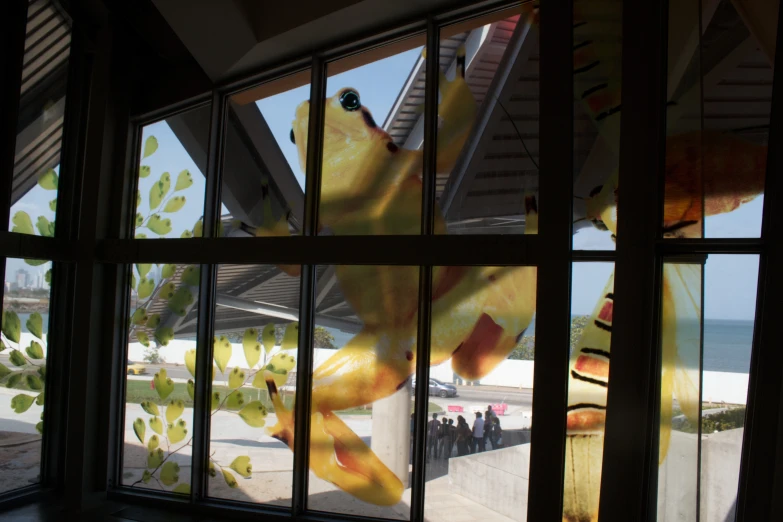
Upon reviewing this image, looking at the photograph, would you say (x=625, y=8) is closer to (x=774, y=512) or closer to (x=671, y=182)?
(x=671, y=182)

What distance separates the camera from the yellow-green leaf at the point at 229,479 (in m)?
6.46

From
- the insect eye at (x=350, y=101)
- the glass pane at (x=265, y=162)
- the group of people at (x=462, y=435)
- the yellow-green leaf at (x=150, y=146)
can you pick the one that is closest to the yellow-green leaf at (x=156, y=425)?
the glass pane at (x=265, y=162)

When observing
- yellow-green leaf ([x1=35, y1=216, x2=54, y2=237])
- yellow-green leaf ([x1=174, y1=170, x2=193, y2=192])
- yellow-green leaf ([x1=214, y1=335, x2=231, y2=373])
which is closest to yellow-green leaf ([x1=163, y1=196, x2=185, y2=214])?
yellow-green leaf ([x1=174, y1=170, x2=193, y2=192])

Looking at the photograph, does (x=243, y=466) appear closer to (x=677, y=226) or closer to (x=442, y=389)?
(x=442, y=389)

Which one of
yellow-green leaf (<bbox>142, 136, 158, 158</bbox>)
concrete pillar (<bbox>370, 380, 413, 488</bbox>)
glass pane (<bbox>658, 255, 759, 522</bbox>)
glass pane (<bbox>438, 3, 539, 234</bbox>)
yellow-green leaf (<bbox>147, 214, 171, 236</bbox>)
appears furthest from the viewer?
yellow-green leaf (<bbox>142, 136, 158, 158</bbox>)

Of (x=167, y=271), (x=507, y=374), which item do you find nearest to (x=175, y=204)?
(x=167, y=271)

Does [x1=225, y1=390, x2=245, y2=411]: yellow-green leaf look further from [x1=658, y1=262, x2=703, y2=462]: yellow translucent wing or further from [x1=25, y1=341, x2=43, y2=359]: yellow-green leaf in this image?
[x1=658, y1=262, x2=703, y2=462]: yellow translucent wing

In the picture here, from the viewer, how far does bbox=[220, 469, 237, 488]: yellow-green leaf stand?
21.2ft

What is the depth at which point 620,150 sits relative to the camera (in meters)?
4.99

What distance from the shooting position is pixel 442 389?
18.5ft

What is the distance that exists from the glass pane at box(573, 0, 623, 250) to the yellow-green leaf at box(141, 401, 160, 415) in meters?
4.76

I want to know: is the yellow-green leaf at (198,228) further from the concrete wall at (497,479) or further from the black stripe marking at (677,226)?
the black stripe marking at (677,226)

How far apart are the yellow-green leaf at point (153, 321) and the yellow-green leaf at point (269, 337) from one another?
4.64 feet

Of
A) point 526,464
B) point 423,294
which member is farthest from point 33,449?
point 526,464
